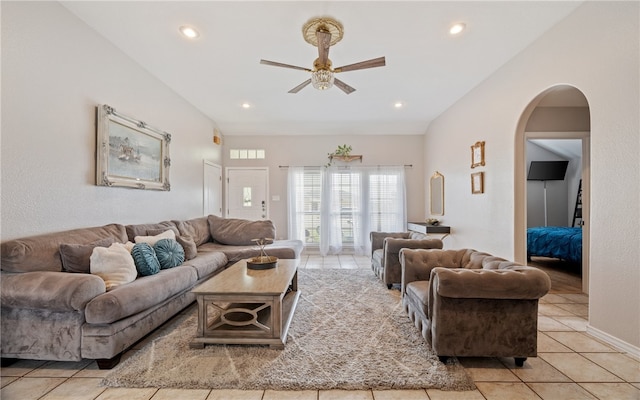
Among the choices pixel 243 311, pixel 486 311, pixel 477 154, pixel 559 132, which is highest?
pixel 559 132

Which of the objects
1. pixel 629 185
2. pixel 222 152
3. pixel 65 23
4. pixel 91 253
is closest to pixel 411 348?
pixel 629 185

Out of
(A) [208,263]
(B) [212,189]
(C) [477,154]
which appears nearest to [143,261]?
(A) [208,263]

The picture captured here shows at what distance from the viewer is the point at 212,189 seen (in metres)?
5.76

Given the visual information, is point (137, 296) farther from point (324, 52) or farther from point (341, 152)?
point (341, 152)

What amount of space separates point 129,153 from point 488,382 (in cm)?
410

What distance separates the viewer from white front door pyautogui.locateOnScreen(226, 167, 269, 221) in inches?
249

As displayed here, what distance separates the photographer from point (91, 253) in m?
2.31

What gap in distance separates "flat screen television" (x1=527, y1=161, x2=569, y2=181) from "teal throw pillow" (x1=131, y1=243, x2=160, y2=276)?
794 centimetres

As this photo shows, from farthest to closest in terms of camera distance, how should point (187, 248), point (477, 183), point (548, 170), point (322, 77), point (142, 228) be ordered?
point (548, 170), point (477, 183), point (187, 248), point (142, 228), point (322, 77)

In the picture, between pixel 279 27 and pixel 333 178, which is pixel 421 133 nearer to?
pixel 333 178

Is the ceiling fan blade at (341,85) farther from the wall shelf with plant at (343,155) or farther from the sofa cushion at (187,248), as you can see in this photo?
the wall shelf with plant at (343,155)

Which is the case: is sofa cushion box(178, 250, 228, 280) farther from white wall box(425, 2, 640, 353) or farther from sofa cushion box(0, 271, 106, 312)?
white wall box(425, 2, 640, 353)

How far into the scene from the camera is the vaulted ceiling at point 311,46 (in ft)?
8.08

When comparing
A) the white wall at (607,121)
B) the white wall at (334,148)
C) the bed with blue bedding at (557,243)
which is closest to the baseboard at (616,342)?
the white wall at (607,121)
